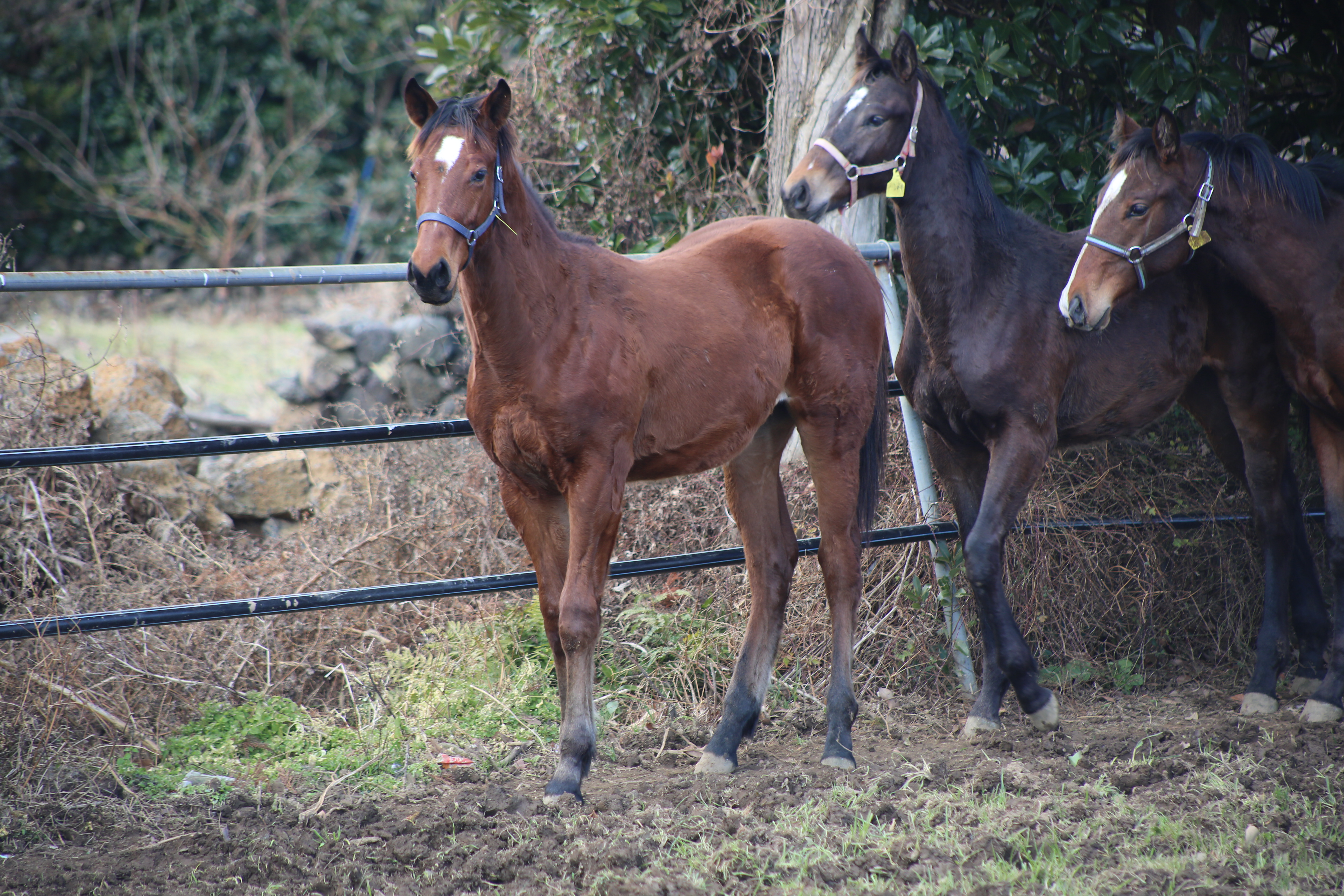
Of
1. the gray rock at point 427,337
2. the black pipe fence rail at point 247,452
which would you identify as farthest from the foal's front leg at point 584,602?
the gray rock at point 427,337

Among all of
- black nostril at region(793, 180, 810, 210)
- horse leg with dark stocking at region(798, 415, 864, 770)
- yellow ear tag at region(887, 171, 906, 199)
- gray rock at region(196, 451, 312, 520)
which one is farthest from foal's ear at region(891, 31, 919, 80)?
gray rock at region(196, 451, 312, 520)

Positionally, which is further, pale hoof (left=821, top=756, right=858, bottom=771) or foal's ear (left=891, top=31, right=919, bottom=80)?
foal's ear (left=891, top=31, right=919, bottom=80)

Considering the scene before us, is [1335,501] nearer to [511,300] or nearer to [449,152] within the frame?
Result: [511,300]

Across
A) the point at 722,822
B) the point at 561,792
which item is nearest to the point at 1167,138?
the point at 722,822

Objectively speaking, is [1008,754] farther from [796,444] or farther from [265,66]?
[265,66]

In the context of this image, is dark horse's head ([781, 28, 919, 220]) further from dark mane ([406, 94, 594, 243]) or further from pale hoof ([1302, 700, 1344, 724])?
pale hoof ([1302, 700, 1344, 724])

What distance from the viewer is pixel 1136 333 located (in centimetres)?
409

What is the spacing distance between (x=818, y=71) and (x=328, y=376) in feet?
16.5

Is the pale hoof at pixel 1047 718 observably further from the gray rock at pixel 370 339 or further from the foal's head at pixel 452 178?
the gray rock at pixel 370 339

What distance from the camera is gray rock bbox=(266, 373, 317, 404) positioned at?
8.27 m

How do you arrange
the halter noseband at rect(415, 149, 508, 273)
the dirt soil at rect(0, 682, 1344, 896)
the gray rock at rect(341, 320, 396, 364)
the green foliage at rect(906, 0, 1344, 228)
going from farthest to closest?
the gray rock at rect(341, 320, 396, 364) → the green foliage at rect(906, 0, 1344, 228) → the halter noseband at rect(415, 149, 508, 273) → the dirt soil at rect(0, 682, 1344, 896)

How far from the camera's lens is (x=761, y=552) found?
387 cm

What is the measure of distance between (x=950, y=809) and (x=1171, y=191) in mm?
Result: 2413

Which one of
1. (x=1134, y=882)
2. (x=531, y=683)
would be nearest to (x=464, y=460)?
(x=531, y=683)
